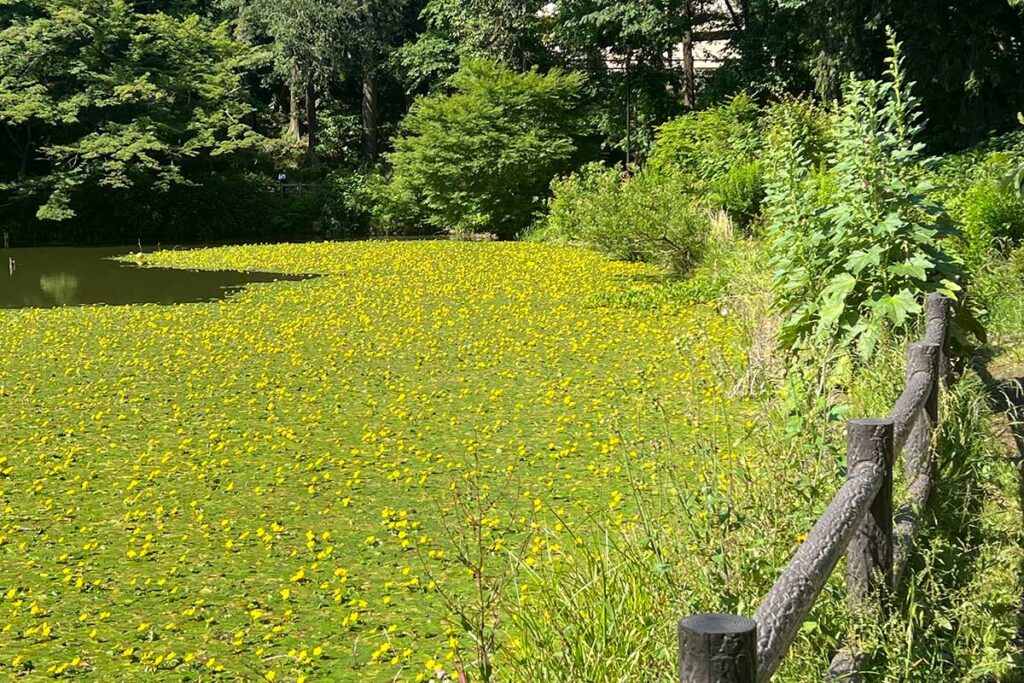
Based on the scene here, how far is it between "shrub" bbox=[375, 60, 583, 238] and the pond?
10.6 meters

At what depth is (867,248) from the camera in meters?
6.86

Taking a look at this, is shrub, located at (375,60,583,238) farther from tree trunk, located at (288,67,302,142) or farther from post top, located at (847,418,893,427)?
post top, located at (847,418,893,427)

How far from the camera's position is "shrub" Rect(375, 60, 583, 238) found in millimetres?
30750

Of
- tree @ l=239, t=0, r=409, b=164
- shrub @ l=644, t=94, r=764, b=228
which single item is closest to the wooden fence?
shrub @ l=644, t=94, r=764, b=228

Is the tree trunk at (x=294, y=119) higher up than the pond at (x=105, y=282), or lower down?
higher up

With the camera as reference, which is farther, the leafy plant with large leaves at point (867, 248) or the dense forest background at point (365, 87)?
the dense forest background at point (365, 87)

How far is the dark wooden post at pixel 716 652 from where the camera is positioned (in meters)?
1.63

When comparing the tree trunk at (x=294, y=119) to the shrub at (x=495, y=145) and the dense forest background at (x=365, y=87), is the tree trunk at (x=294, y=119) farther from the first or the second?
the shrub at (x=495, y=145)

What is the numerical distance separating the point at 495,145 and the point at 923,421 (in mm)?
27435

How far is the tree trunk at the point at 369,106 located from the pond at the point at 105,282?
1549 cm

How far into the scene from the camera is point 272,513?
622cm

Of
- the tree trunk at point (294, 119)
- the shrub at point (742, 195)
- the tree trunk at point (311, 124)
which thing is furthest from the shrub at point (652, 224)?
the tree trunk at point (294, 119)

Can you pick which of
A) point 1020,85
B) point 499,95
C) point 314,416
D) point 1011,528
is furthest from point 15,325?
point 1020,85

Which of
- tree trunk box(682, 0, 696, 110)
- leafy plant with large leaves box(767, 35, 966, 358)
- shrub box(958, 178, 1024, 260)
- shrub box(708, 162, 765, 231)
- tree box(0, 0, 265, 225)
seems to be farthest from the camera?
tree trunk box(682, 0, 696, 110)
